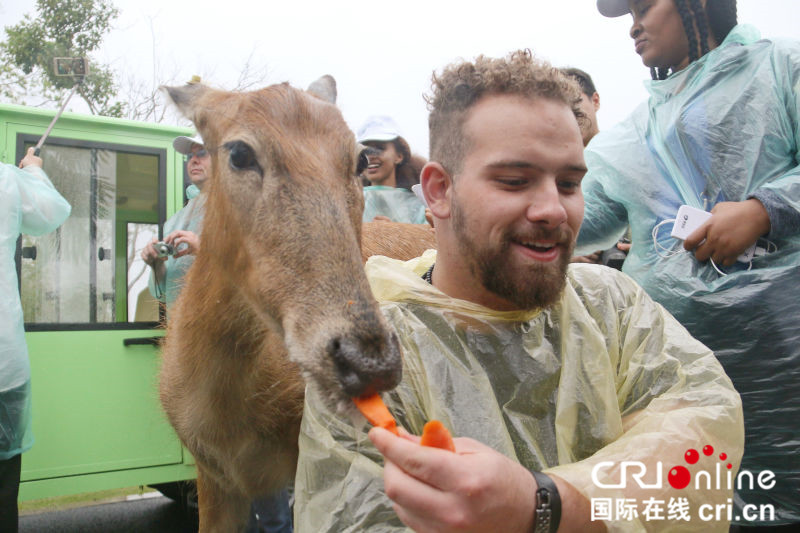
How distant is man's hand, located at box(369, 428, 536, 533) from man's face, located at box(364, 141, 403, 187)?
4322 mm

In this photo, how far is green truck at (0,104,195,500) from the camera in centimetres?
483

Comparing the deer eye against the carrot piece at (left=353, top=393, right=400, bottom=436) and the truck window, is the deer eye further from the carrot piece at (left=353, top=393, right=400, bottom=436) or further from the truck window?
the truck window

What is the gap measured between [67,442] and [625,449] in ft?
15.3

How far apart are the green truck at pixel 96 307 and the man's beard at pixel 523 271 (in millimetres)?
3676

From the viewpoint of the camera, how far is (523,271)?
5.82ft

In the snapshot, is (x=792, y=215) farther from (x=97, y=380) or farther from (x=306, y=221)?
(x=97, y=380)

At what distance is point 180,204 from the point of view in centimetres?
565

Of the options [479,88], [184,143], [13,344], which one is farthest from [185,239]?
[479,88]

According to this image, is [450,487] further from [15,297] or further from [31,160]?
[31,160]

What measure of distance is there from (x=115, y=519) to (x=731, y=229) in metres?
6.39

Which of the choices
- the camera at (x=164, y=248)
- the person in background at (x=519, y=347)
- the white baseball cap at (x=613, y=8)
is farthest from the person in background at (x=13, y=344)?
the white baseball cap at (x=613, y=8)

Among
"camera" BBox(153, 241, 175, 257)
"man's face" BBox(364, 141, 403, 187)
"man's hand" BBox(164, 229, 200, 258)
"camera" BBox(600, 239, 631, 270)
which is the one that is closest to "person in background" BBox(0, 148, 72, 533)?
"camera" BBox(153, 241, 175, 257)

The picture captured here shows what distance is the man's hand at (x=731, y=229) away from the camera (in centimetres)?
249

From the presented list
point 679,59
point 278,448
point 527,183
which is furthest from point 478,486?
point 679,59
